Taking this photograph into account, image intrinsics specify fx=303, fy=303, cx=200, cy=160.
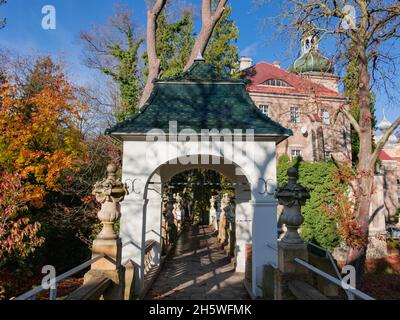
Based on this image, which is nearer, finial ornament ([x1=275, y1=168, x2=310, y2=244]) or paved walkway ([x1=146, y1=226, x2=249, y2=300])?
finial ornament ([x1=275, y1=168, x2=310, y2=244])

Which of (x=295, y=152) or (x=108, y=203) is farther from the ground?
(x=295, y=152)

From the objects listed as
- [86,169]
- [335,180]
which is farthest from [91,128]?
[335,180]

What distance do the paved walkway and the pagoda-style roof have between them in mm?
3524

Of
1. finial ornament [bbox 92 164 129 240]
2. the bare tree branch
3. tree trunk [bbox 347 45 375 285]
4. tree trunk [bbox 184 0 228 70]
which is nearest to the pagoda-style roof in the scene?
finial ornament [bbox 92 164 129 240]

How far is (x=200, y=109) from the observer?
7.32 m

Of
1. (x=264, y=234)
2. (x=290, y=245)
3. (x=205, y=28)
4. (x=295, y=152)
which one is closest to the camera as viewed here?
(x=290, y=245)

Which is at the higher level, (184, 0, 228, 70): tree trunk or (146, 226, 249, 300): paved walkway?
(184, 0, 228, 70): tree trunk

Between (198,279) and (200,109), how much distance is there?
4.33 meters

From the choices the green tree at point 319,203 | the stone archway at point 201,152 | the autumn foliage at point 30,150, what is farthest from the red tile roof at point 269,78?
the stone archway at point 201,152

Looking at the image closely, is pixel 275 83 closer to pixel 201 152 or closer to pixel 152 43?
pixel 152 43

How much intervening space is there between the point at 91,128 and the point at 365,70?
14.8m

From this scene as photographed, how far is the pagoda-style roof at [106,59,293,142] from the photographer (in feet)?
21.7

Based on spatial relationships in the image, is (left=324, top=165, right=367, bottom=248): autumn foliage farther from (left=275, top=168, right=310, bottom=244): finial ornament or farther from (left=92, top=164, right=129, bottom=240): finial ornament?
(left=92, top=164, right=129, bottom=240): finial ornament

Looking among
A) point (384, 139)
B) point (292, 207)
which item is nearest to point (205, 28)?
point (384, 139)
